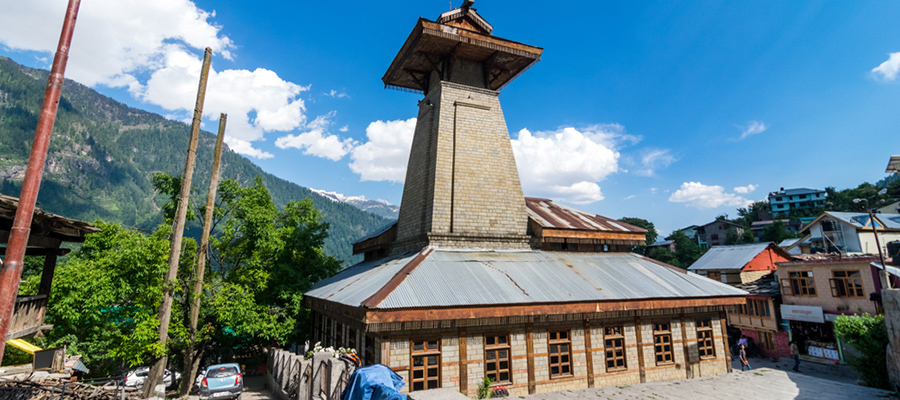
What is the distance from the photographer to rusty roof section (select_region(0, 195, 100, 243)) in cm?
658

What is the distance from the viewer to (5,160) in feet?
479

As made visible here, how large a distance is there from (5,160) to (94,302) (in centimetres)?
19599

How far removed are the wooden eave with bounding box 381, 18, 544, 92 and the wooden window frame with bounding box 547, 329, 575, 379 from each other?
1355cm

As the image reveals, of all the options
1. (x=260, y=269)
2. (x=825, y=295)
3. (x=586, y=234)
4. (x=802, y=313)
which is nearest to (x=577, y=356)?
(x=586, y=234)

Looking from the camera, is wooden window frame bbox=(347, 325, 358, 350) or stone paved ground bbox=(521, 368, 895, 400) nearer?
stone paved ground bbox=(521, 368, 895, 400)

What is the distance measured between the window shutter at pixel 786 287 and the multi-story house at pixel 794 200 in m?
66.6

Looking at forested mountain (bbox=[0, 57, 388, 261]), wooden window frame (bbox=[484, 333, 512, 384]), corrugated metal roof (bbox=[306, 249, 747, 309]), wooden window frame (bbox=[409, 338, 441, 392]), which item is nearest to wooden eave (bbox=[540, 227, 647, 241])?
corrugated metal roof (bbox=[306, 249, 747, 309])

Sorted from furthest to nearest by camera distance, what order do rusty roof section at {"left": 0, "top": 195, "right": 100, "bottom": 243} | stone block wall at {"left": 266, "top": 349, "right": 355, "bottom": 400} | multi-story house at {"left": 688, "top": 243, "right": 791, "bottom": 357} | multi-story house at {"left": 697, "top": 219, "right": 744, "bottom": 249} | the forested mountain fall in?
1. the forested mountain
2. multi-story house at {"left": 697, "top": 219, "right": 744, "bottom": 249}
3. multi-story house at {"left": 688, "top": 243, "right": 791, "bottom": 357}
4. stone block wall at {"left": 266, "top": 349, "right": 355, "bottom": 400}
5. rusty roof section at {"left": 0, "top": 195, "right": 100, "bottom": 243}

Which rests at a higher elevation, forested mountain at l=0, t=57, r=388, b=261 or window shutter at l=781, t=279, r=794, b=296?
forested mountain at l=0, t=57, r=388, b=261

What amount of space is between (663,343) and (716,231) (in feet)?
216

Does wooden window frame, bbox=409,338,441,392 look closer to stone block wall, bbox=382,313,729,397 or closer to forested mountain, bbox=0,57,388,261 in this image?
stone block wall, bbox=382,313,729,397

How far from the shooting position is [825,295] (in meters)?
24.7

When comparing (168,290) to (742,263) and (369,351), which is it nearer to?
(369,351)

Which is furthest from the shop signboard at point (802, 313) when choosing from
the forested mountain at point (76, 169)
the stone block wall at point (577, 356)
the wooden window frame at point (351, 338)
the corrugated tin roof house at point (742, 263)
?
the forested mountain at point (76, 169)
